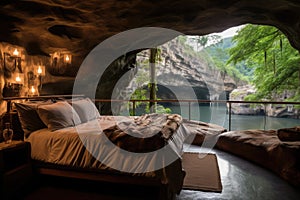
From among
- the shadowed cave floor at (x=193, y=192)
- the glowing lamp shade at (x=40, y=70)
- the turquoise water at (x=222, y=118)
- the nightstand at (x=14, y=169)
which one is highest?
the glowing lamp shade at (x=40, y=70)

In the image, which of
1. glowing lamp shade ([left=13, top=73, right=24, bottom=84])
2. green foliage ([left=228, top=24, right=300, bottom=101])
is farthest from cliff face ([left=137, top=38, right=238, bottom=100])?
glowing lamp shade ([left=13, top=73, right=24, bottom=84])

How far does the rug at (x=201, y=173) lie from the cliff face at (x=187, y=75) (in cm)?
818

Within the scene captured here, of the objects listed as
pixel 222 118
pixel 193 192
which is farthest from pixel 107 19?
pixel 222 118

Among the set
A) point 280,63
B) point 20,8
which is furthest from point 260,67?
point 20,8

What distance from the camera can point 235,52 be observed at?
19.6 ft

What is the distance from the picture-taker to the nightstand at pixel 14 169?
2.01 metres

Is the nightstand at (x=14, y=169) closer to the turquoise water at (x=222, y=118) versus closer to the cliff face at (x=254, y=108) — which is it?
the turquoise water at (x=222, y=118)

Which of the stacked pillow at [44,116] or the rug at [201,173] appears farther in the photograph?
the stacked pillow at [44,116]

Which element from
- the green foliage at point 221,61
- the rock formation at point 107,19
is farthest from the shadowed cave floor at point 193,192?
the green foliage at point 221,61

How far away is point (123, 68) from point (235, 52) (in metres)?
3.41

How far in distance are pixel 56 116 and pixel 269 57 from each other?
591cm

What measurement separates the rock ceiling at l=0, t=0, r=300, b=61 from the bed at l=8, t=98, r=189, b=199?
1.45 m

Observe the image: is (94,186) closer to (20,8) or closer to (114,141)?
(114,141)

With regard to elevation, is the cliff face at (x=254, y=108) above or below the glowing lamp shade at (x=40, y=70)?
below
